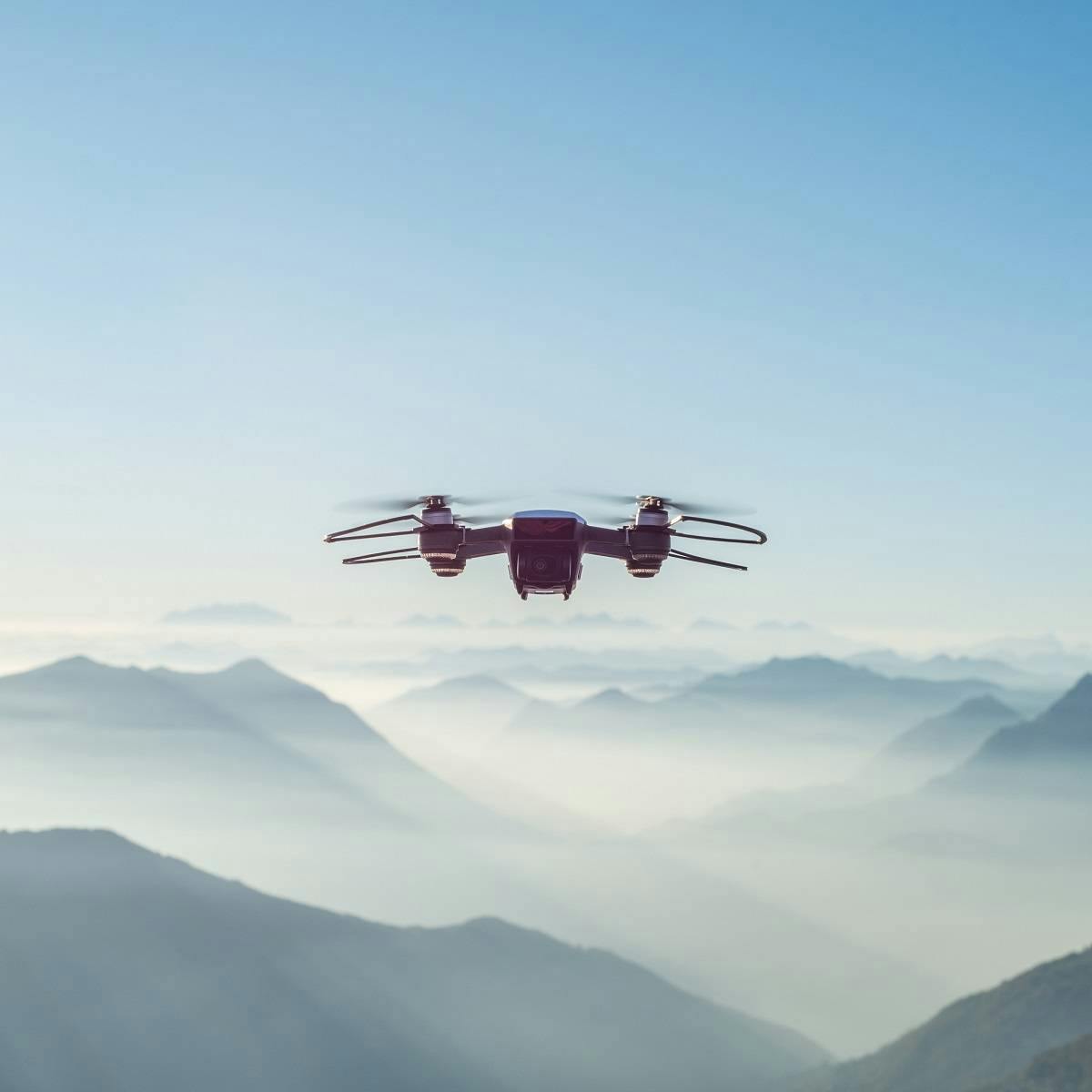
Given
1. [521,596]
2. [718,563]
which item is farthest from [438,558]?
[718,563]

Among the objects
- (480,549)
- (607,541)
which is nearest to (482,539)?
(480,549)

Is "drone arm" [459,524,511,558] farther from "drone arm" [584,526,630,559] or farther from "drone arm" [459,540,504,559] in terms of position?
"drone arm" [584,526,630,559]

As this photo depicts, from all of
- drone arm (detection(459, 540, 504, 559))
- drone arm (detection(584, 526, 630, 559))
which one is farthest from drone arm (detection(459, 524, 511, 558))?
drone arm (detection(584, 526, 630, 559))

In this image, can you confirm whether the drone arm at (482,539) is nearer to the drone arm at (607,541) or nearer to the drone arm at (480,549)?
the drone arm at (480,549)

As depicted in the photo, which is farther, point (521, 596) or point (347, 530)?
point (521, 596)

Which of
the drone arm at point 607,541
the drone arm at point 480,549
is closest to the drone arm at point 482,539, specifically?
the drone arm at point 480,549

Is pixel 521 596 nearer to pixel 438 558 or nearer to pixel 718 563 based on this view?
pixel 438 558

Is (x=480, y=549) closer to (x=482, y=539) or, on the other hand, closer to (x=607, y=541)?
(x=482, y=539)
